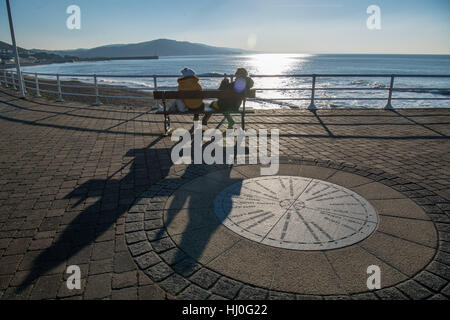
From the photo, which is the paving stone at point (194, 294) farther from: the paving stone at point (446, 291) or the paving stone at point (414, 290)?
the paving stone at point (446, 291)

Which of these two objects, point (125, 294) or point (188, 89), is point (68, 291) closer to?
point (125, 294)

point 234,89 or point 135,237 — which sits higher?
point 234,89

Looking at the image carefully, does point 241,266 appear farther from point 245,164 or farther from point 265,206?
point 245,164

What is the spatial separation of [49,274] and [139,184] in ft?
6.51

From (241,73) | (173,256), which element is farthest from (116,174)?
(241,73)

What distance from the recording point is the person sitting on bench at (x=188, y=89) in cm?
685

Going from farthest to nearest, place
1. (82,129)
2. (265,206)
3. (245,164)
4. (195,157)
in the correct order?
(82,129) → (195,157) → (245,164) → (265,206)

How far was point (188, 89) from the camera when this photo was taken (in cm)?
694

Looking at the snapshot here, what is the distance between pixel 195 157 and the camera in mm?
5586

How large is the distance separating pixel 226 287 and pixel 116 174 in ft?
10.0

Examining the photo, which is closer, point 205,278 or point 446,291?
point 446,291

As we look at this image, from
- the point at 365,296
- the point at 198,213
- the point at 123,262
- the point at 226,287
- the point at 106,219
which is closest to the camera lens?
the point at 365,296
